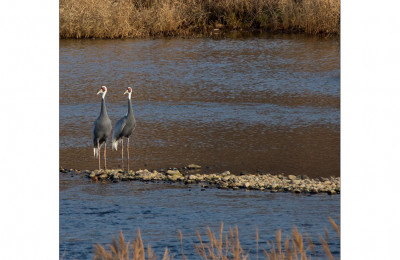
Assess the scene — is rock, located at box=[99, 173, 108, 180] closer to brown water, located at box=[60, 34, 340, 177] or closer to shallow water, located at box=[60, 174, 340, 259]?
shallow water, located at box=[60, 174, 340, 259]

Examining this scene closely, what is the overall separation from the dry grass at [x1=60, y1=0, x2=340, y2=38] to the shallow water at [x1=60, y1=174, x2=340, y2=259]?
8.52 meters

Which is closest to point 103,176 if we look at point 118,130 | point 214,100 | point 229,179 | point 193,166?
point 118,130

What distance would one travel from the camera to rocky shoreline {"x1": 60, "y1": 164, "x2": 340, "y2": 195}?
6758mm

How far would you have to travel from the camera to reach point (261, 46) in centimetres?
1473

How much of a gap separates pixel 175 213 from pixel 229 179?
942 mm

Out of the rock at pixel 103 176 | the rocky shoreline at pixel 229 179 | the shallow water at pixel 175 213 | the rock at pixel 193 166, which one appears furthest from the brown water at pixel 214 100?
the shallow water at pixel 175 213

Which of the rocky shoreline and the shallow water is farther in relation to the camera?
the rocky shoreline

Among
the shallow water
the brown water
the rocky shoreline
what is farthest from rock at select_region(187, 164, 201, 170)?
the shallow water

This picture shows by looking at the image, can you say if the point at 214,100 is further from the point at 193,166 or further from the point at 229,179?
the point at 229,179

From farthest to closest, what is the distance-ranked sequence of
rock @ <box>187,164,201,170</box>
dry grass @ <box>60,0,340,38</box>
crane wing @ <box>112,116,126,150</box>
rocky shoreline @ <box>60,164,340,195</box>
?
dry grass @ <box>60,0,340,38</box> → crane wing @ <box>112,116,126,150</box> → rock @ <box>187,164,201,170</box> → rocky shoreline @ <box>60,164,340,195</box>

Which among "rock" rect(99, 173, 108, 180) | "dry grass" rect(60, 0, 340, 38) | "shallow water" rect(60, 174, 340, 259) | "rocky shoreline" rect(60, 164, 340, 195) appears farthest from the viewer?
"dry grass" rect(60, 0, 340, 38)

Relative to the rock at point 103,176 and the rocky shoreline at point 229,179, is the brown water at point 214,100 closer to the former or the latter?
the rocky shoreline at point 229,179

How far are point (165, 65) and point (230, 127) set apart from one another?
428 cm
